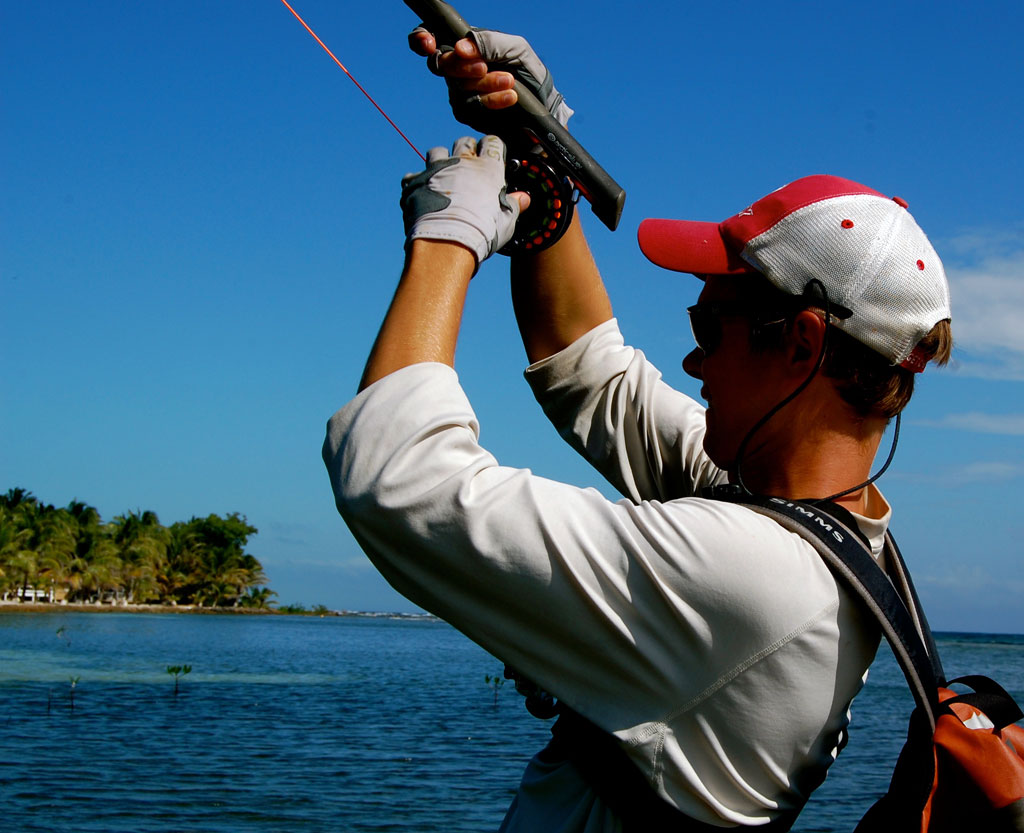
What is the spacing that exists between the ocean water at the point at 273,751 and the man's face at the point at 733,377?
12571mm

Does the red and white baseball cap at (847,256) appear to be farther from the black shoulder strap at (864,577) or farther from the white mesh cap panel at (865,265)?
the black shoulder strap at (864,577)

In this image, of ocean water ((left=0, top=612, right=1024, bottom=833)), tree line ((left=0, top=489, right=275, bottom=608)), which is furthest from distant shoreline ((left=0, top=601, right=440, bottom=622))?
ocean water ((left=0, top=612, right=1024, bottom=833))

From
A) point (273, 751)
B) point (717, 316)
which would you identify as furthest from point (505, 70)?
point (273, 751)

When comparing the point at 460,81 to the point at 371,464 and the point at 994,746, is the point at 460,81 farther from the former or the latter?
the point at 994,746

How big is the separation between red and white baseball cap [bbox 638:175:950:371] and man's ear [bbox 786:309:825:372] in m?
0.05

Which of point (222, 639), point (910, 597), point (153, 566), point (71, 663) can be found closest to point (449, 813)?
point (910, 597)

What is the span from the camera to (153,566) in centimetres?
9194

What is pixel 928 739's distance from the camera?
1621mm

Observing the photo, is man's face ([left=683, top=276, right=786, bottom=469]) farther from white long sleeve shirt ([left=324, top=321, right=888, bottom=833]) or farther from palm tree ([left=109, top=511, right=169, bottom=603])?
palm tree ([left=109, top=511, right=169, bottom=603])

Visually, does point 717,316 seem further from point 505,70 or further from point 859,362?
point 505,70

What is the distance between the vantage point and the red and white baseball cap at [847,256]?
1.88 m

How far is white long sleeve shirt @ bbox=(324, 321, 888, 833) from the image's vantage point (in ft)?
4.93

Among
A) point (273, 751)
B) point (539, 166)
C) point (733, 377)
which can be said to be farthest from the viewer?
point (273, 751)

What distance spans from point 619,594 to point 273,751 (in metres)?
19.1
